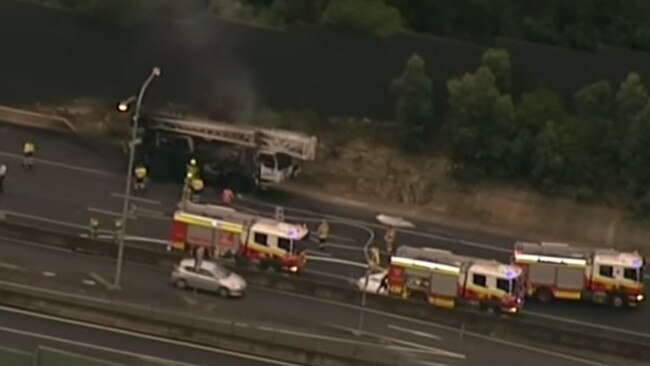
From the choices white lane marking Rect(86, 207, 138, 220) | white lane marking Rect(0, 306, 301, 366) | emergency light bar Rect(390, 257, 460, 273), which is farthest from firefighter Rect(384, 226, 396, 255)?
white lane marking Rect(0, 306, 301, 366)

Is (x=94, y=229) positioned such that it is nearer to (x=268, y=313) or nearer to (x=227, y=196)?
(x=227, y=196)

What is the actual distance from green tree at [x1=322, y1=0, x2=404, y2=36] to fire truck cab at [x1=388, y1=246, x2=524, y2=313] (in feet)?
30.6

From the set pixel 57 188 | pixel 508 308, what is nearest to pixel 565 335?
pixel 508 308

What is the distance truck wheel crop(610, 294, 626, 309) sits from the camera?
3256 centimetres

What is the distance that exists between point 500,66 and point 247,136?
6.12 m

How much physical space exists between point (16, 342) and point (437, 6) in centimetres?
1843

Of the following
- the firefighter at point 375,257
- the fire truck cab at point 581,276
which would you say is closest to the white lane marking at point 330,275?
the firefighter at point 375,257

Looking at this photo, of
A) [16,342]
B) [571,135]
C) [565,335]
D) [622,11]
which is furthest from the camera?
[622,11]

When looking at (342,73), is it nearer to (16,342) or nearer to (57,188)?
(57,188)

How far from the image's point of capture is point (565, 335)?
2978 centimetres

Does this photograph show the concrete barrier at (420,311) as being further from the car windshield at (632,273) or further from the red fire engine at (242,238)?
the car windshield at (632,273)

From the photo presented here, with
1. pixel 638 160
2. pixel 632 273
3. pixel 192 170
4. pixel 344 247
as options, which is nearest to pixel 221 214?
pixel 344 247

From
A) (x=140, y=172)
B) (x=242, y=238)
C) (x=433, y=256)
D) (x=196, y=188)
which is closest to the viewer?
(x=433, y=256)

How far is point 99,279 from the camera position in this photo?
100ft
